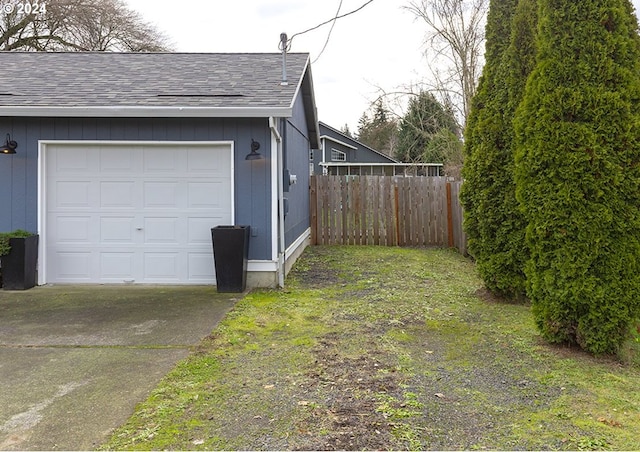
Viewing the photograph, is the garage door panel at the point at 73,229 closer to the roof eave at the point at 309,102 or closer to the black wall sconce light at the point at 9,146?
the black wall sconce light at the point at 9,146

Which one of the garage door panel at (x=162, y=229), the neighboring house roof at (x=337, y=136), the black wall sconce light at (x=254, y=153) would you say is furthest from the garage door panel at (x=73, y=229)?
the neighboring house roof at (x=337, y=136)

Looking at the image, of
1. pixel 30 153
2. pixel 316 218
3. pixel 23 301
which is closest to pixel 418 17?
pixel 316 218

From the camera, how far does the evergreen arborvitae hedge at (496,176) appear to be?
18.9 ft

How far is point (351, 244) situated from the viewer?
11.4m

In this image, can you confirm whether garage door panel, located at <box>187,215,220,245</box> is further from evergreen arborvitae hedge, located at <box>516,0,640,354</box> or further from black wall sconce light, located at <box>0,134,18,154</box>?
evergreen arborvitae hedge, located at <box>516,0,640,354</box>

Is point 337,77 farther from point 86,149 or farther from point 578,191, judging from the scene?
point 578,191

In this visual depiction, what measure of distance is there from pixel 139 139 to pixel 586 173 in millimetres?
5582

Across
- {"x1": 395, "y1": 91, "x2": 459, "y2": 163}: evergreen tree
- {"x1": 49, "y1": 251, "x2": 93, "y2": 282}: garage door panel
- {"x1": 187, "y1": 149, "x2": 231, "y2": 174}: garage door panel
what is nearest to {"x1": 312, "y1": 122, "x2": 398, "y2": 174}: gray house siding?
{"x1": 395, "y1": 91, "x2": 459, "y2": 163}: evergreen tree

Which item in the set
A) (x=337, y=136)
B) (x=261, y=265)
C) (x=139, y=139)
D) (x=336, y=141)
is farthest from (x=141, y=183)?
(x=337, y=136)

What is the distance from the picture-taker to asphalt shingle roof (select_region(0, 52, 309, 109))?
651 centimetres

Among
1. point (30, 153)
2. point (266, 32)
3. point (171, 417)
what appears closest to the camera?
point (171, 417)

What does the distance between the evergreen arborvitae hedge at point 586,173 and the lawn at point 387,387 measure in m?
0.46

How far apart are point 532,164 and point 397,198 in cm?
718

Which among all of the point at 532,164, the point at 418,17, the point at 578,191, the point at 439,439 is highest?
the point at 418,17
